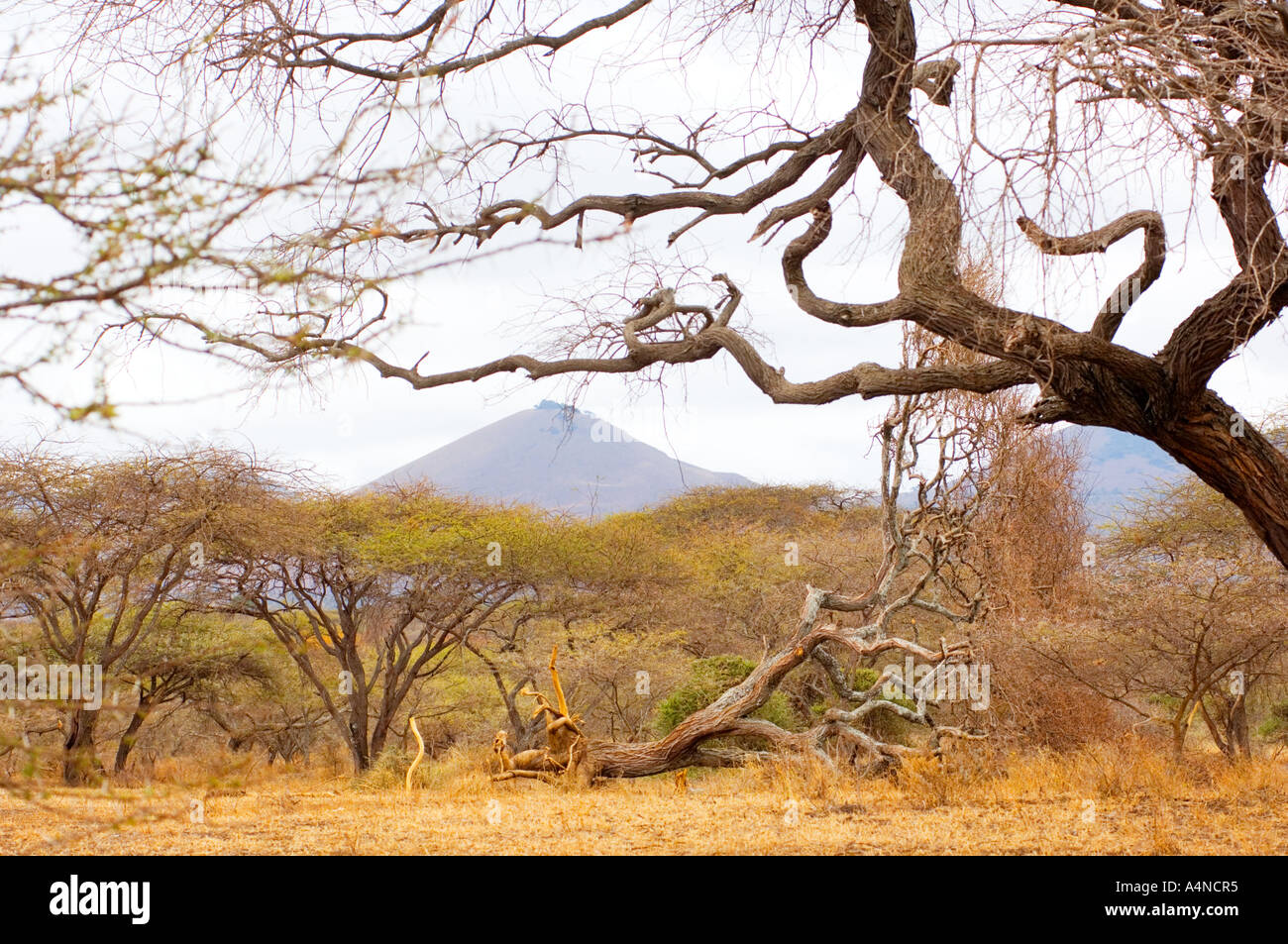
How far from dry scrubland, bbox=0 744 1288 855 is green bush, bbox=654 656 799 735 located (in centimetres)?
204

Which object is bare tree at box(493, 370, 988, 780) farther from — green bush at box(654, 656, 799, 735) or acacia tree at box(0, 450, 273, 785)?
acacia tree at box(0, 450, 273, 785)

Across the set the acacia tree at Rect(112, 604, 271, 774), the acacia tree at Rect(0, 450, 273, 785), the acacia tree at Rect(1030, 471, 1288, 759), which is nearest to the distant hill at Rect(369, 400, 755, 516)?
the acacia tree at Rect(112, 604, 271, 774)

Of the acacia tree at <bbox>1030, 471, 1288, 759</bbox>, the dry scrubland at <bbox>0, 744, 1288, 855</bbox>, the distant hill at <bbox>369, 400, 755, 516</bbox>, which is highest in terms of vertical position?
the distant hill at <bbox>369, 400, 755, 516</bbox>

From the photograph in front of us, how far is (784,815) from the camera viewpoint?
7.57 m

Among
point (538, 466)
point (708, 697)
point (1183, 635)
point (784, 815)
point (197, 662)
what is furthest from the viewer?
point (538, 466)

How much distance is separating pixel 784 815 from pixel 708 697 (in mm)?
4778

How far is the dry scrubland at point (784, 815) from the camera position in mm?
6250

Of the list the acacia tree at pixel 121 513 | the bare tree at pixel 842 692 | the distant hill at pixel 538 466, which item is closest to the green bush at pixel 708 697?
the bare tree at pixel 842 692

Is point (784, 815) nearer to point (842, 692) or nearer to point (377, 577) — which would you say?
point (842, 692)

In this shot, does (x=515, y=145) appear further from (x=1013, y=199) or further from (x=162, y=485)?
(x=162, y=485)

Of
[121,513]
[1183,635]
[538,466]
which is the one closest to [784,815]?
[1183,635]

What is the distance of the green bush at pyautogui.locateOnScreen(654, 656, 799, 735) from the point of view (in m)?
12.3

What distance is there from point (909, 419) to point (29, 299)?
10.8 m

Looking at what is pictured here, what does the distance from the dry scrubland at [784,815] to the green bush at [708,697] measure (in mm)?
2037
